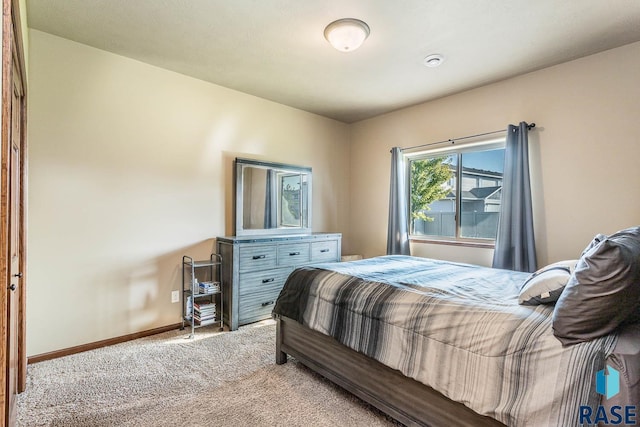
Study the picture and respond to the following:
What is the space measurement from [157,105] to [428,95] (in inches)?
117

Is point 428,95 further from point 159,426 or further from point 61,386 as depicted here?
point 61,386

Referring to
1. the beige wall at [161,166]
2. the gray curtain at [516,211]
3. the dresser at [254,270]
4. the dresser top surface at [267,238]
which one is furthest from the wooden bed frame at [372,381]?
the gray curtain at [516,211]

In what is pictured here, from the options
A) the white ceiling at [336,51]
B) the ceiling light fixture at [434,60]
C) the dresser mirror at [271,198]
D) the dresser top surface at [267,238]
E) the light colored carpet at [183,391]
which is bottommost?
the light colored carpet at [183,391]

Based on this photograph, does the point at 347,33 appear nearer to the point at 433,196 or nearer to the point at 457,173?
the point at 457,173

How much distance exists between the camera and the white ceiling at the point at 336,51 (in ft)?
6.98

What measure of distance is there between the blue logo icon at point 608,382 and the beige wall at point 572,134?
7.07 feet

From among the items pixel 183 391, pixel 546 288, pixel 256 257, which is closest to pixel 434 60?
pixel 546 288

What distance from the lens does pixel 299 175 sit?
421cm

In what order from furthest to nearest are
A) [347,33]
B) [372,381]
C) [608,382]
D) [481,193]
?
[481,193]
[347,33]
[372,381]
[608,382]

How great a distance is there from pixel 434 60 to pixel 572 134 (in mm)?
1415

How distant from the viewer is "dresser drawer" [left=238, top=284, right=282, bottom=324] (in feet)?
10.7

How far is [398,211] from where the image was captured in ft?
13.3

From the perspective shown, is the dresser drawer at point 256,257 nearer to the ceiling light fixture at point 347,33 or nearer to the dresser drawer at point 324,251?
the dresser drawer at point 324,251

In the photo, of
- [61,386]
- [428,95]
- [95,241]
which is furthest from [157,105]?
[428,95]
